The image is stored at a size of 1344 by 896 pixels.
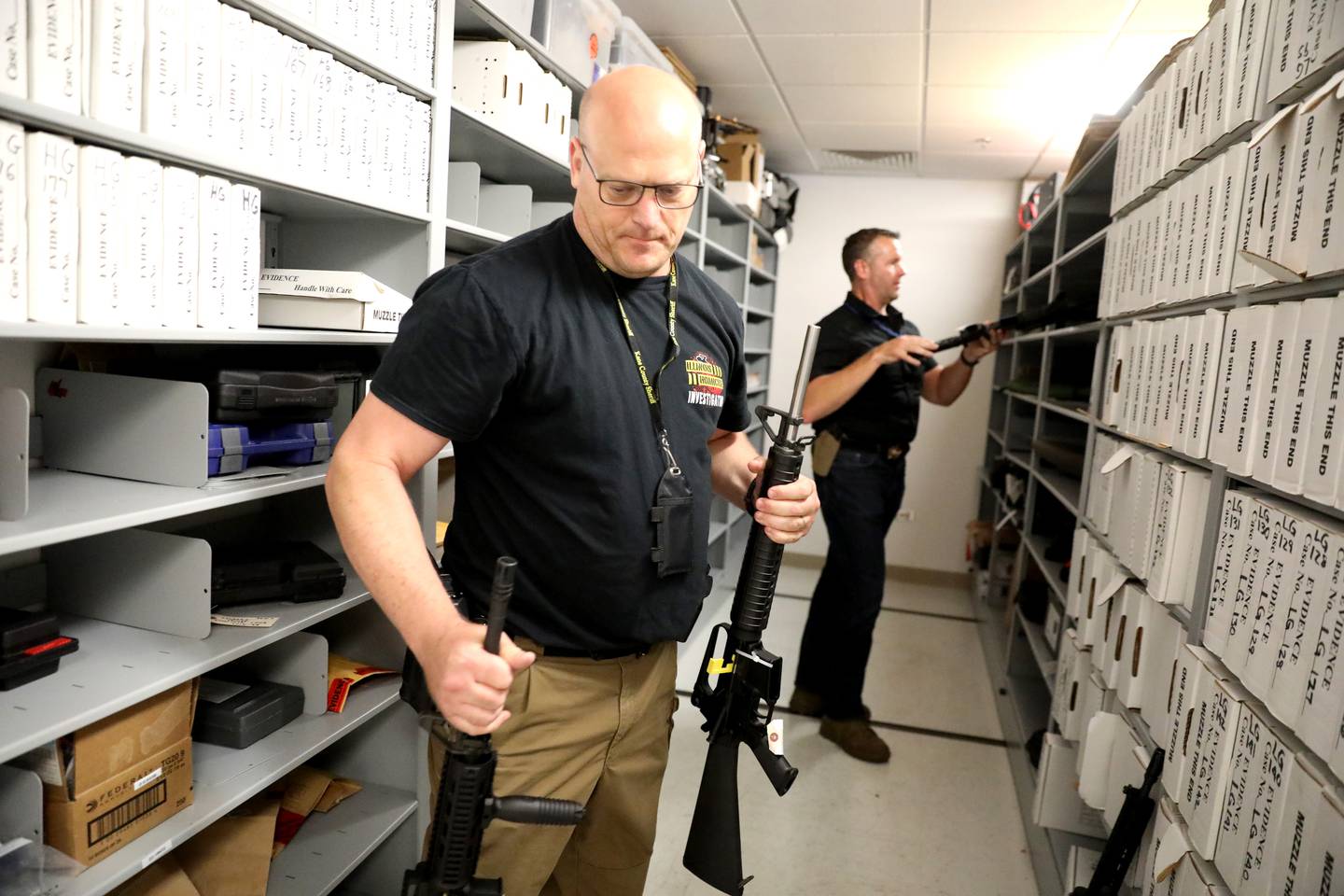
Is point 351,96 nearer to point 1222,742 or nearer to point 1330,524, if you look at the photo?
point 1330,524

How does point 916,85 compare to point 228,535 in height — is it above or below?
above

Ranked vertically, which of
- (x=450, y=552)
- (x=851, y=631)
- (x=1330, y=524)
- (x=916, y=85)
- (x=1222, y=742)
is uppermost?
(x=916, y=85)

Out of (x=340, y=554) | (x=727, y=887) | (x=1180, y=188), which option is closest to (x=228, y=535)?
(x=340, y=554)

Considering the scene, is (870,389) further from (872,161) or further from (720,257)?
(872,161)

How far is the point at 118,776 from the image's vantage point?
1.24 metres

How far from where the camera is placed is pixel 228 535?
191 centimetres

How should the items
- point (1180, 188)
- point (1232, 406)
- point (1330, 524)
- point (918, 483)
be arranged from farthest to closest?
1. point (918, 483)
2. point (1180, 188)
3. point (1232, 406)
4. point (1330, 524)

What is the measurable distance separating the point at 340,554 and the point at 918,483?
409cm

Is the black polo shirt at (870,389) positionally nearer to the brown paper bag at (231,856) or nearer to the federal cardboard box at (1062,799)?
the federal cardboard box at (1062,799)

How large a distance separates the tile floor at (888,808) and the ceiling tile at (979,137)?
2507 mm

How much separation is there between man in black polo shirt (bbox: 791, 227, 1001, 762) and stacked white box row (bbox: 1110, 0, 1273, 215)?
852 millimetres

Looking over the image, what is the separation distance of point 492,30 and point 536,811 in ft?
5.81

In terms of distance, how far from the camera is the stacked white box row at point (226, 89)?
108 centimetres

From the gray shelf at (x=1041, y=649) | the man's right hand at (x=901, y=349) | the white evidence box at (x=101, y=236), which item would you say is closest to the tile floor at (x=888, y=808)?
the gray shelf at (x=1041, y=649)
